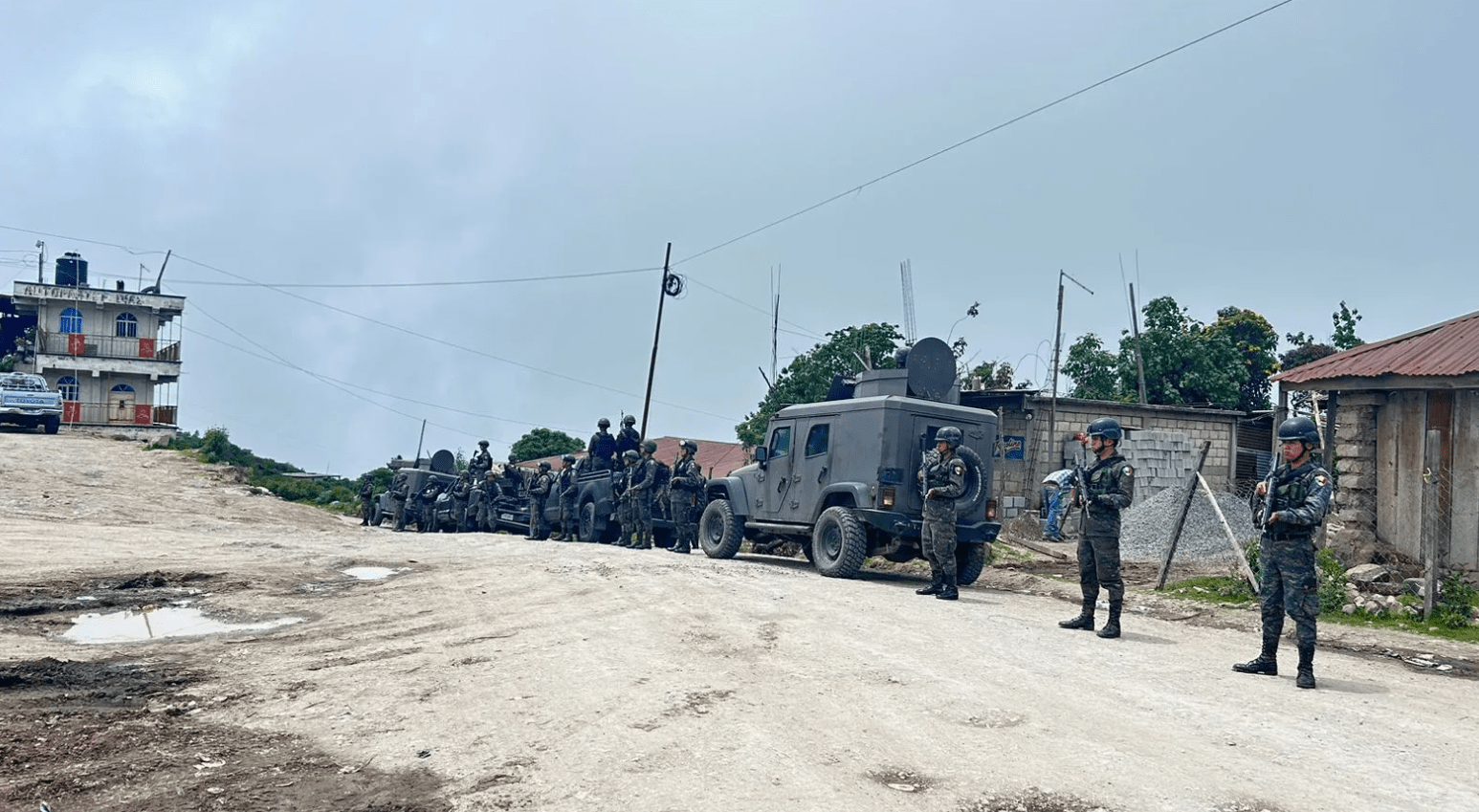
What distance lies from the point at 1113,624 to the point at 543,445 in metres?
46.2

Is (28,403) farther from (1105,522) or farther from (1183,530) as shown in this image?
(1105,522)

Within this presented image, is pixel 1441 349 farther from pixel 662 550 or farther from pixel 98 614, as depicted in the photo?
pixel 98 614

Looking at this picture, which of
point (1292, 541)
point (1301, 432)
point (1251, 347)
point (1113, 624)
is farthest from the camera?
point (1251, 347)

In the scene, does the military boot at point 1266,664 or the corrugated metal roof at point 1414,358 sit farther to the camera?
the corrugated metal roof at point 1414,358

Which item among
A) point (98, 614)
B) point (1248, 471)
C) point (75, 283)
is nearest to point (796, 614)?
point (98, 614)

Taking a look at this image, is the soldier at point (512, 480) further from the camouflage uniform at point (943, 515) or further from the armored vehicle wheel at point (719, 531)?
the camouflage uniform at point (943, 515)

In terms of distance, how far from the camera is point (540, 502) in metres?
21.7

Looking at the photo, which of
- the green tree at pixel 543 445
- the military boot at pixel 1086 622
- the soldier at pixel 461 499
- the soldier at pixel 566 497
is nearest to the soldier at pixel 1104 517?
the military boot at pixel 1086 622

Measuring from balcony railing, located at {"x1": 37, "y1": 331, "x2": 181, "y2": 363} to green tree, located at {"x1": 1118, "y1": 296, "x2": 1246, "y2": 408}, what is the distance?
1603 inches

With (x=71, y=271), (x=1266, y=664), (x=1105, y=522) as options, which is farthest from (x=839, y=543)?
(x=71, y=271)

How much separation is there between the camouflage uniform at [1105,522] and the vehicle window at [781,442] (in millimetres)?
5981

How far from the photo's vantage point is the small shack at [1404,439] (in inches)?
460

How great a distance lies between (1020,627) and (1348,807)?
4.77 meters

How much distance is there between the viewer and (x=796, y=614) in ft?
28.9
